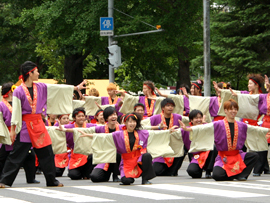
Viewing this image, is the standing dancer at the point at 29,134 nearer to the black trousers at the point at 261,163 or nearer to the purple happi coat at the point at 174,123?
the purple happi coat at the point at 174,123

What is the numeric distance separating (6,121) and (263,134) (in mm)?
4378

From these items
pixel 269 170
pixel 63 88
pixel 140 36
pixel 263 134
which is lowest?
pixel 269 170

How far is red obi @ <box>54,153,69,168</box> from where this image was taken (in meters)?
11.6

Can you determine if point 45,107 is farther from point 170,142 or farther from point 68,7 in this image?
point 68,7

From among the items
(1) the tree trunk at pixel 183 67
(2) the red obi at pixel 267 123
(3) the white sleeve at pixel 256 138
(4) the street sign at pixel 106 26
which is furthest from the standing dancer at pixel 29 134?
(1) the tree trunk at pixel 183 67

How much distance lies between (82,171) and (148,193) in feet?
10.9

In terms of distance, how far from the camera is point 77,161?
10.9m

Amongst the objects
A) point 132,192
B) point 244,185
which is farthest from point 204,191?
point 244,185

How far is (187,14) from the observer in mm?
23344

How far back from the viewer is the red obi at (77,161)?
10.9 metres

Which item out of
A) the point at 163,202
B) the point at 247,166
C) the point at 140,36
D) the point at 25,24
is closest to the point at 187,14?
the point at 140,36

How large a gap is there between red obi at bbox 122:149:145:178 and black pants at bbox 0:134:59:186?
121 centimetres

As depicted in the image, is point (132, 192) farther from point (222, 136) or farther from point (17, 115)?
point (222, 136)

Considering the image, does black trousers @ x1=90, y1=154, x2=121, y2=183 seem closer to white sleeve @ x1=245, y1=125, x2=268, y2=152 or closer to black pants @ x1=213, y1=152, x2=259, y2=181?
black pants @ x1=213, y1=152, x2=259, y2=181
